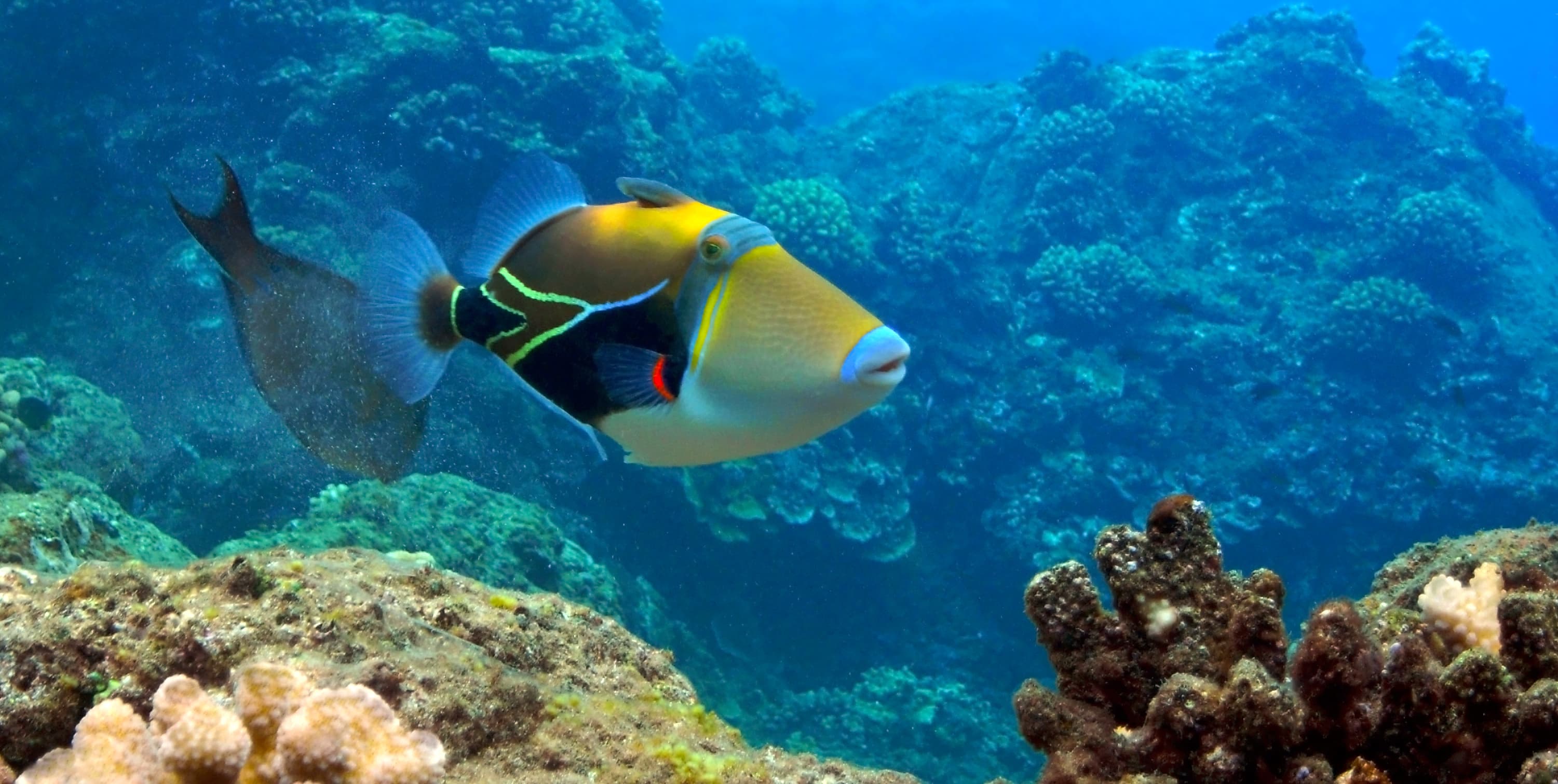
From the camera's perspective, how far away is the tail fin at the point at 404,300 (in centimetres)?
160

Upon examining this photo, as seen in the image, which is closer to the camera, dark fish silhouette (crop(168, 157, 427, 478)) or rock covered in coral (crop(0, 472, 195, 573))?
dark fish silhouette (crop(168, 157, 427, 478))

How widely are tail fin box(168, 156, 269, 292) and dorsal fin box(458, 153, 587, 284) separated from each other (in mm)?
608

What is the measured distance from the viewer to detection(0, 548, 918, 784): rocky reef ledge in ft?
4.36

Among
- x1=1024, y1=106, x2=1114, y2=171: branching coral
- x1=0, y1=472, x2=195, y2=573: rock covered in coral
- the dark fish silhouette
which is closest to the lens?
the dark fish silhouette

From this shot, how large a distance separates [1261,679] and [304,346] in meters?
2.08

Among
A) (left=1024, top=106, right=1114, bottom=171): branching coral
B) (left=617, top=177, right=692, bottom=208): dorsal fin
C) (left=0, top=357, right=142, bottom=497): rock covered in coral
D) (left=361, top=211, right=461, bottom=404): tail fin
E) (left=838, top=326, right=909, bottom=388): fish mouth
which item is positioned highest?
(left=1024, top=106, right=1114, bottom=171): branching coral

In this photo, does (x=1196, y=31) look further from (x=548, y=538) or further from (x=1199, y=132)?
(x=548, y=538)

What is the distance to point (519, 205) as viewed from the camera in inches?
62.3

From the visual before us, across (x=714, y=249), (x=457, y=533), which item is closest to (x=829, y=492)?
(x=457, y=533)

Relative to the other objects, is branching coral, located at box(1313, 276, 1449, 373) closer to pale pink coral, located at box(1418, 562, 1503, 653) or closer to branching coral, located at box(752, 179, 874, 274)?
branching coral, located at box(752, 179, 874, 274)

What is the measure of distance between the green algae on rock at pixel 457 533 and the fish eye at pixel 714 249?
5914mm

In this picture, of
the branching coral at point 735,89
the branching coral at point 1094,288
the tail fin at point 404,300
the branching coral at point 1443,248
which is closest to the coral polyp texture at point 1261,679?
the tail fin at point 404,300

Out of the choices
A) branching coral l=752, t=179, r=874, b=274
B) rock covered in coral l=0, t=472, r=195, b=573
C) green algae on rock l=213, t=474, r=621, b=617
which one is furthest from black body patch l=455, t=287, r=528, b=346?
branching coral l=752, t=179, r=874, b=274

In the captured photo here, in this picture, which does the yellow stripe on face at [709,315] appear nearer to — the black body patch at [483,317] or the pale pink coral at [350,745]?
the black body patch at [483,317]
